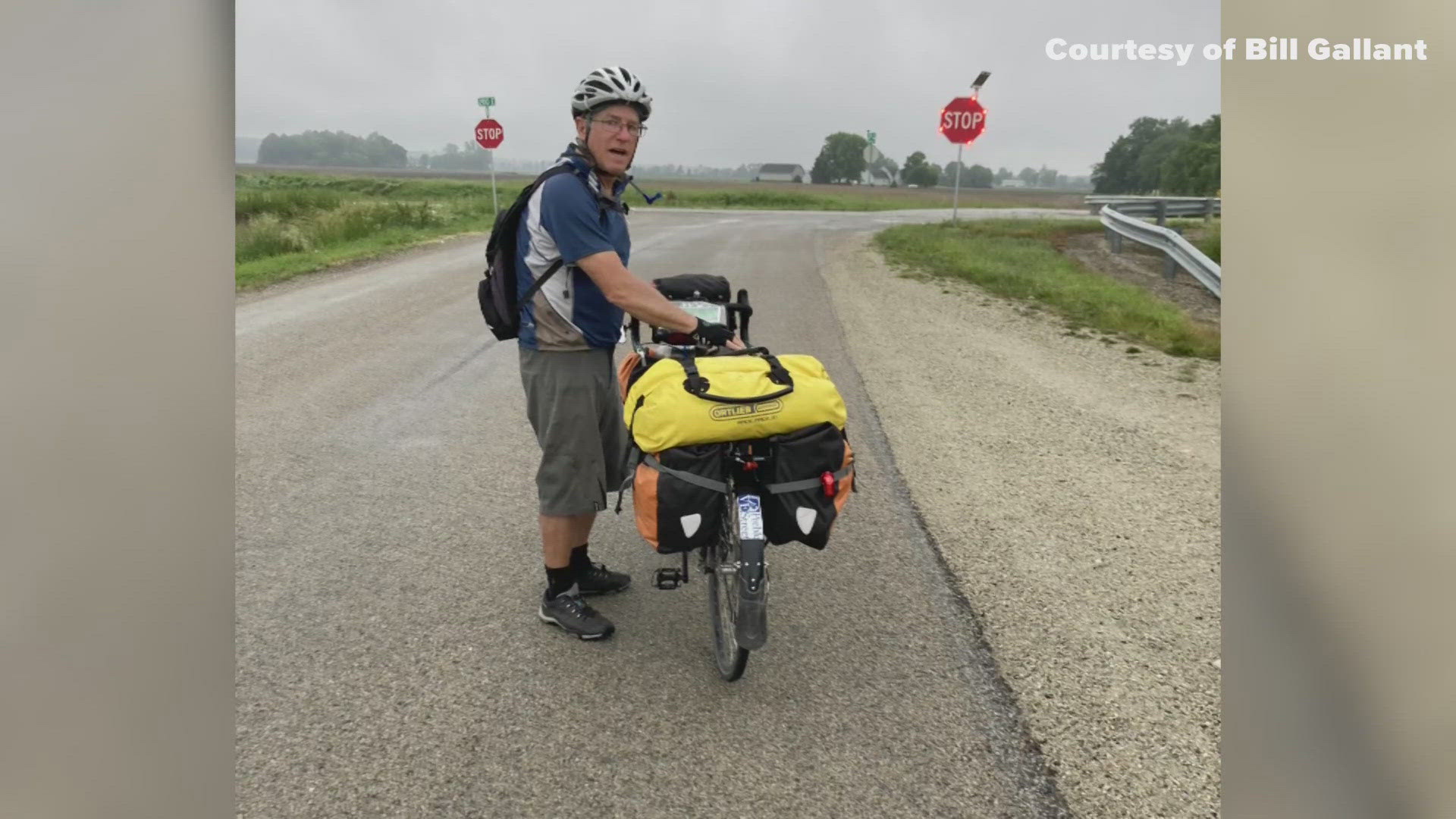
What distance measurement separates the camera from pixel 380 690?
9.69 feet

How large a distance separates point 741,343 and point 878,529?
139 centimetres

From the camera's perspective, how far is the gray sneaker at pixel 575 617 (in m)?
3.33

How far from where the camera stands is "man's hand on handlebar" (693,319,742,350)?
3244 millimetres

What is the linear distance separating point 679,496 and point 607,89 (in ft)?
4.37

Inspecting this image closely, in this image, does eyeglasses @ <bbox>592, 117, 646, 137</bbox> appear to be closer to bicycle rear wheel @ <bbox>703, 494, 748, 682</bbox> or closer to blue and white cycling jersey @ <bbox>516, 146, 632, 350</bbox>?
blue and white cycling jersey @ <bbox>516, 146, 632, 350</bbox>

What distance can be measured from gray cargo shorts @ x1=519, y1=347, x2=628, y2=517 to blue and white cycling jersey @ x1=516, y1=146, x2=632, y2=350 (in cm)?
6

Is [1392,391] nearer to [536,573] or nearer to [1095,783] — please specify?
[1095,783]

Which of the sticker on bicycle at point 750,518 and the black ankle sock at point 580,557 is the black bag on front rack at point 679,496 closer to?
the sticker on bicycle at point 750,518

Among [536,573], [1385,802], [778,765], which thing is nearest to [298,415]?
[536,573]

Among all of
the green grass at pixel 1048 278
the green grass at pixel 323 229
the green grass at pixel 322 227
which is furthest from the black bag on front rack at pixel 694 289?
the green grass at pixel 323 229

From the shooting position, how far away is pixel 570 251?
3.02m

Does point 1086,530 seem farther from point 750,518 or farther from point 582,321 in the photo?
A: point 582,321

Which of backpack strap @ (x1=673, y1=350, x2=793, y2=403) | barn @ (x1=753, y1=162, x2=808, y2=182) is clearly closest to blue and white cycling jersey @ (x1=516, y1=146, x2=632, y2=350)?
backpack strap @ (x1=673, y1=350, x2=793, y2=403)

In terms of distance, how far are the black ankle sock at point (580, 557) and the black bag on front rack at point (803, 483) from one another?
918 millimetres
